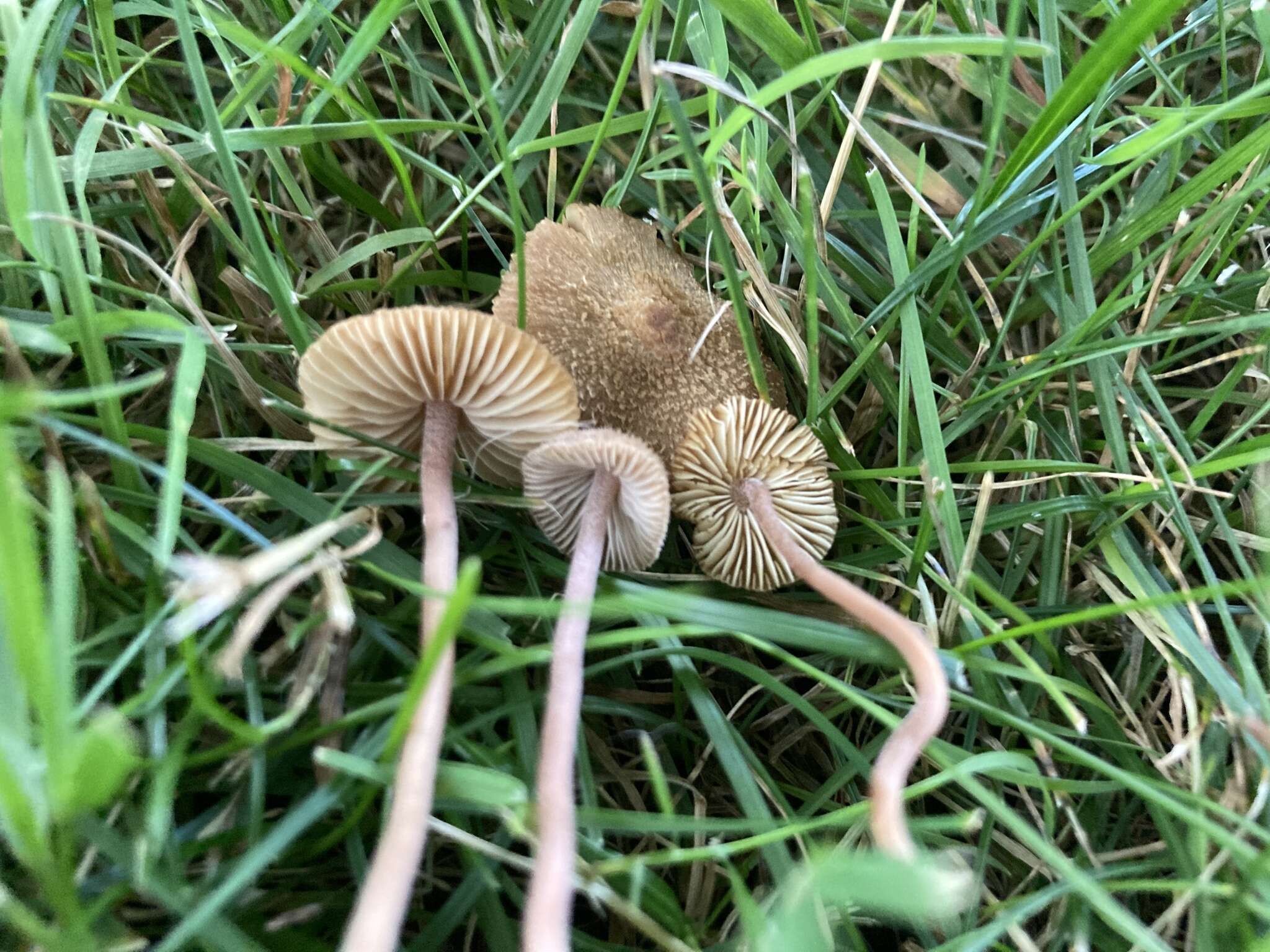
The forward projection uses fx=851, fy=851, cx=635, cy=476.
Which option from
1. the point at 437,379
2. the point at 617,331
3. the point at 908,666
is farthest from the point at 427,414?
the point at 908,666

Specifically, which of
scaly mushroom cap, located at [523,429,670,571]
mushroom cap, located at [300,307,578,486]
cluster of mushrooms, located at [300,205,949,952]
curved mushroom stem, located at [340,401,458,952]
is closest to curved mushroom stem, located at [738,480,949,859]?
cluster of mushrooms, located at [300,205,949,952]

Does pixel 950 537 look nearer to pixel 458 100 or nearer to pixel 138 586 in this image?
pixel 138 586

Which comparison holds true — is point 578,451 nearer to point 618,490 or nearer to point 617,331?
point 618,490

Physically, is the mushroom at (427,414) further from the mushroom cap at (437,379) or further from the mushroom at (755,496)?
the mushroom at (755,496)

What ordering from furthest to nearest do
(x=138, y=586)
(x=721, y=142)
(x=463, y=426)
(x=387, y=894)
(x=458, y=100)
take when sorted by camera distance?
1. (x=458, y=100)
2. (x=463, y=426)
3. (x=721, y=142)
4. (x=138, y=586)
5. (x=387, y=894)

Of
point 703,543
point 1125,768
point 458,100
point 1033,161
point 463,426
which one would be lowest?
point 1125,768

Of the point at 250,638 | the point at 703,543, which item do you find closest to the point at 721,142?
the point at 703,543

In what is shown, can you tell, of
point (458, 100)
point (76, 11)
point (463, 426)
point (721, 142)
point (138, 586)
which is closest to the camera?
point (138, 586)
